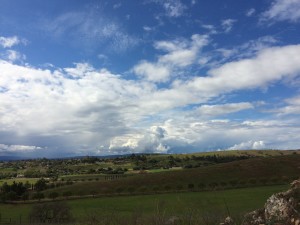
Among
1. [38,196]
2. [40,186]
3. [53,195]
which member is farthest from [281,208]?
[40,186]

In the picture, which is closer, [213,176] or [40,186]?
[213,176]

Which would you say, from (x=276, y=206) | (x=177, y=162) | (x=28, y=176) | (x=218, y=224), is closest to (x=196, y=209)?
(x=218, y=224)

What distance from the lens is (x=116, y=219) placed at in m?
6.95

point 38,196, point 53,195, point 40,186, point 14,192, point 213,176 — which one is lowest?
point 38,196

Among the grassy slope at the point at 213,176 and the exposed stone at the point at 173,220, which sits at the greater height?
the exposed stone at the point at 173,220

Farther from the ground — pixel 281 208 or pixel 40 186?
pixel 281 208

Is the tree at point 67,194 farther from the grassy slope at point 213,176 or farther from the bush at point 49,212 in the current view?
the bush at point 49,212

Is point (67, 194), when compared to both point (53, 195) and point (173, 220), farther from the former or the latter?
→ point (173, 220)

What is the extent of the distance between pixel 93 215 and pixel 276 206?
16.5 ft

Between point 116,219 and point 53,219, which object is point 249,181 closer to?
point 53,219

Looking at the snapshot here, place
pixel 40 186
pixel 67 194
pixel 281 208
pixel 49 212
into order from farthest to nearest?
pixel 40 186
pixel 67 194
pixel 49 212
pixel 281 208

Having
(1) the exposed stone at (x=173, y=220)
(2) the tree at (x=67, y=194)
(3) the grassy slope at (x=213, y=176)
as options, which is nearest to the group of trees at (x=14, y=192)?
(3) the grassy slope at (x=213, y=176)

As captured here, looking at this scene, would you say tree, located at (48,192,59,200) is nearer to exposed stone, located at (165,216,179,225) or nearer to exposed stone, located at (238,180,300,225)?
exposed stone, located at (238,180,300,225)

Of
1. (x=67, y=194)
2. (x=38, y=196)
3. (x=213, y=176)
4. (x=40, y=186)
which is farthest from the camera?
(x=40, y=186)
